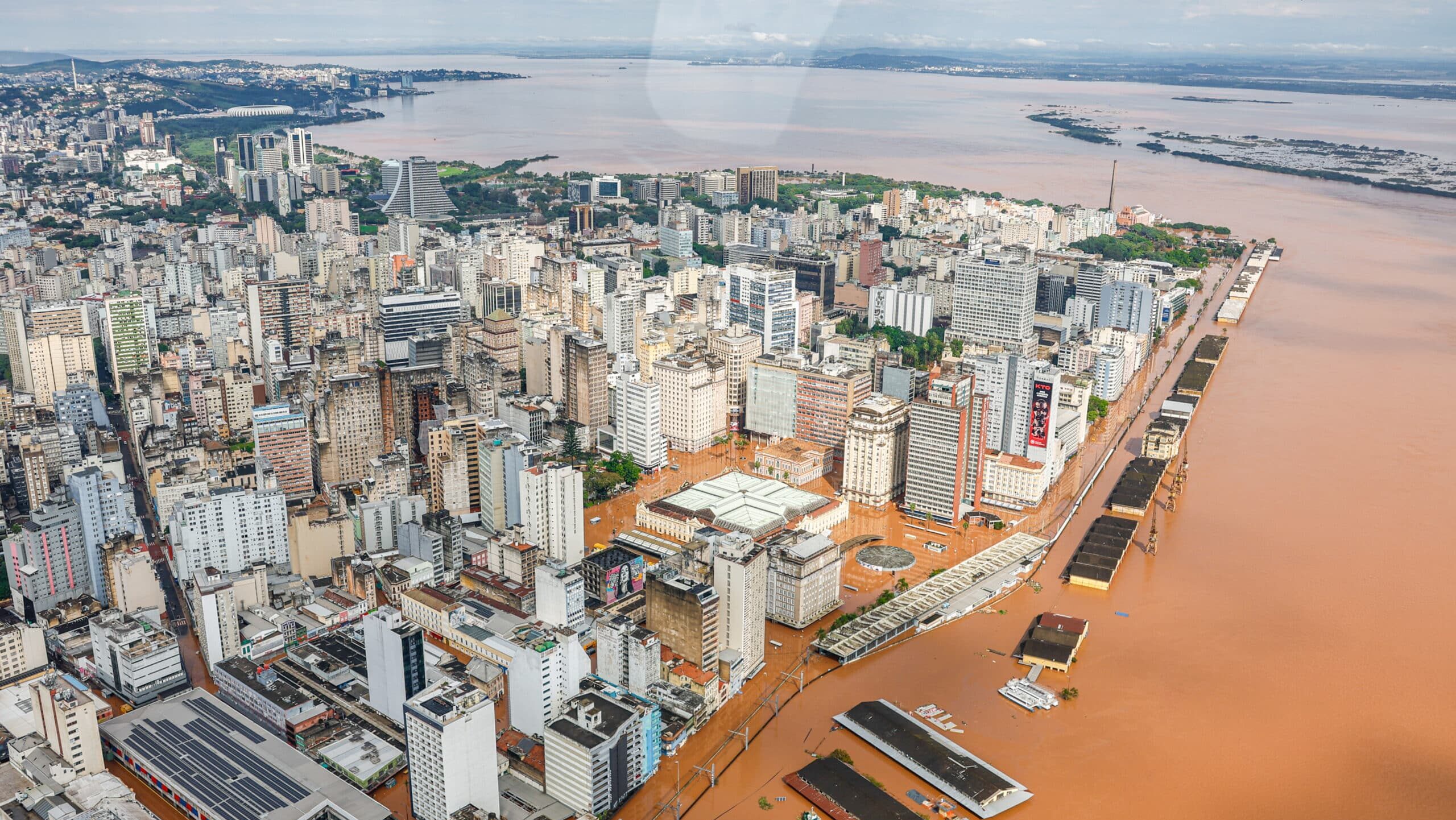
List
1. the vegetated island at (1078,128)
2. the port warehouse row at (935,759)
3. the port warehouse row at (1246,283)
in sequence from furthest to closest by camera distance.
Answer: the vegetated island at (1078,128)
the port warehouse row at (1246,283)
the port warehouse row at (935,759)

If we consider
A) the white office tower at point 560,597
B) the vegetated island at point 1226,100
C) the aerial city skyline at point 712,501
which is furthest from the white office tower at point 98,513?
the vegetated island at point 1226,100

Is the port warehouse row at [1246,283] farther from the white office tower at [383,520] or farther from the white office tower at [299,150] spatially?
the white office tower at [299,150]

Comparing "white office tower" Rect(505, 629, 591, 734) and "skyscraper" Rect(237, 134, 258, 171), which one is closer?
"white office tower" Rect(505, 629, 591, 734)

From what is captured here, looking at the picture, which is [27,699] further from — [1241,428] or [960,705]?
[1241,428]

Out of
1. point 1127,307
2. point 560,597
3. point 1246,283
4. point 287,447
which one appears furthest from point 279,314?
point 1246,283

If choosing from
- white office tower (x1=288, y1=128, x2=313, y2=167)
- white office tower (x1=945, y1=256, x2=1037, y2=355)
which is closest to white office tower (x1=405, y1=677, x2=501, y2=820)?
white office tower (x1=945, y1=256, x2=1037, y2=355)

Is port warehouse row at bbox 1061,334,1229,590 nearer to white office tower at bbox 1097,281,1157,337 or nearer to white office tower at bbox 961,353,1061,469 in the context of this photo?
white office tower at bbox 961,353,1061,469

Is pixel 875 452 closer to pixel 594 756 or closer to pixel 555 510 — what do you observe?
pixel 555 510
